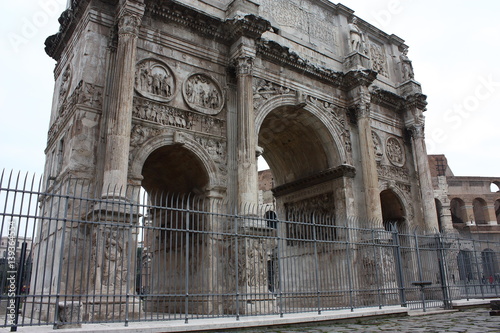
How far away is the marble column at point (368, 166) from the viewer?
46.3 ft

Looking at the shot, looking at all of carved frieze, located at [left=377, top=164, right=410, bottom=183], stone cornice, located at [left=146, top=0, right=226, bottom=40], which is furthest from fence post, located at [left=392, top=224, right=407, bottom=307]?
stone cornice, located at [left=146, top=0, right=226, bottom=40]

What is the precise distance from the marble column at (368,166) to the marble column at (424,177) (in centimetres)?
302

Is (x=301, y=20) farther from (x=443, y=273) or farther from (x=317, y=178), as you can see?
(x=443, y=273)

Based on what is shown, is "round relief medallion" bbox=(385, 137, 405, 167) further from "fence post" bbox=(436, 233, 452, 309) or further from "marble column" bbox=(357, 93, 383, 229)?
"fence post" bbox=(436, 233, 452, 309)

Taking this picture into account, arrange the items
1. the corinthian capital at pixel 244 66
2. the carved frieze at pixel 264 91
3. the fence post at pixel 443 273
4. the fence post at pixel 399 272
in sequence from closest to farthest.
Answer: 1. the fence post at pixel 399 272
2. the fence post at pixel 443 273
3. the corinthian capital at pixel 244 66
4. the carved frieze at pixel 264 91

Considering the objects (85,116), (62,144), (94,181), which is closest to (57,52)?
(62,144)

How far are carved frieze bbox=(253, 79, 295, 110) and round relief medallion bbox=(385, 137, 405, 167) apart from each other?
5.43 metres

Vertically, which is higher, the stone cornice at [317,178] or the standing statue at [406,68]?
the standing statue at [406,68]

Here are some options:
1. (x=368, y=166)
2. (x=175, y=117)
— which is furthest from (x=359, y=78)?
(x=175, y=117)

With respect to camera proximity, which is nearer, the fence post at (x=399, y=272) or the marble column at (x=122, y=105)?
the marble column at (x=122, y=105)

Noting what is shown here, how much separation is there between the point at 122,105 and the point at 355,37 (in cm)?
1006

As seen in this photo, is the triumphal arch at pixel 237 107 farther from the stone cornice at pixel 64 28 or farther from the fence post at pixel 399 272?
the fence post at pixel 399 272

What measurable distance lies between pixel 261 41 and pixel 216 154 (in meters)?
3.94

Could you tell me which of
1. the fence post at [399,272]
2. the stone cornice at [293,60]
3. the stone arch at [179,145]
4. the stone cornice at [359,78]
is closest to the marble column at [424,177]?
the stone cornice at [359,78]
